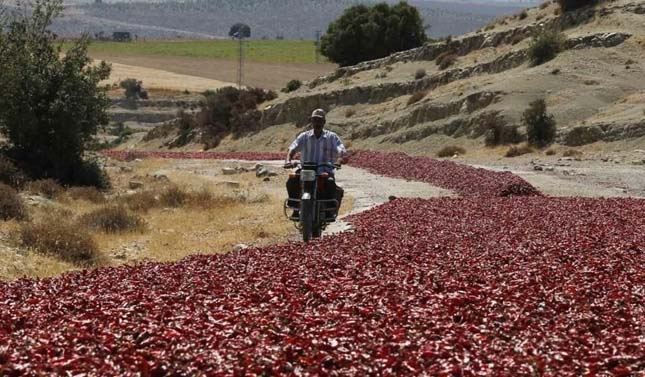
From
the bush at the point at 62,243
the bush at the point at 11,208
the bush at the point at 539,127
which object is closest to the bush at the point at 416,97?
the bush at the point at 539,127

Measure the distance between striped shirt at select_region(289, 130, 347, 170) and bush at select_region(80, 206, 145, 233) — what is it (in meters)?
7.22

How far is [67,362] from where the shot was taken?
24.0 feet

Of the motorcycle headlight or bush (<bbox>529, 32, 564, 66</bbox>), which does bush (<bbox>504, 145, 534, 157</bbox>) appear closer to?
bush (<bbox>529, 32, 564, 66</bbox>)

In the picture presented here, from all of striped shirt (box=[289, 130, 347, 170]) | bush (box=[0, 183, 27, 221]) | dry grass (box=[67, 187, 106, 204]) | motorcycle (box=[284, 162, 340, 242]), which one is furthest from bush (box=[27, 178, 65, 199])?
striped shirt (box=[289, 130, 347, 170])

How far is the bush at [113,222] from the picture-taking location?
22109mm

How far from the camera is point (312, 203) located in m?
15.8

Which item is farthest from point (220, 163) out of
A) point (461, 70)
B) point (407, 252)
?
point (407, 252)

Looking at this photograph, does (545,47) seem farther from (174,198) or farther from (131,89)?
(131,89)

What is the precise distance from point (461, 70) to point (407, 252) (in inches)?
2381

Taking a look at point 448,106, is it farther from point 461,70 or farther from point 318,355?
point 318,355

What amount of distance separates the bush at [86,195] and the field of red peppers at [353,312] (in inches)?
627

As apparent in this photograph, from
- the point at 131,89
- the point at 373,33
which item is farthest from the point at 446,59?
the point at 131,89

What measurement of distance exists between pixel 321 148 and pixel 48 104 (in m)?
21.2

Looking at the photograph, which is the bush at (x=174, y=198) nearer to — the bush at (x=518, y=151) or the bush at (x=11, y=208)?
the bush at (x=11, y=208)
